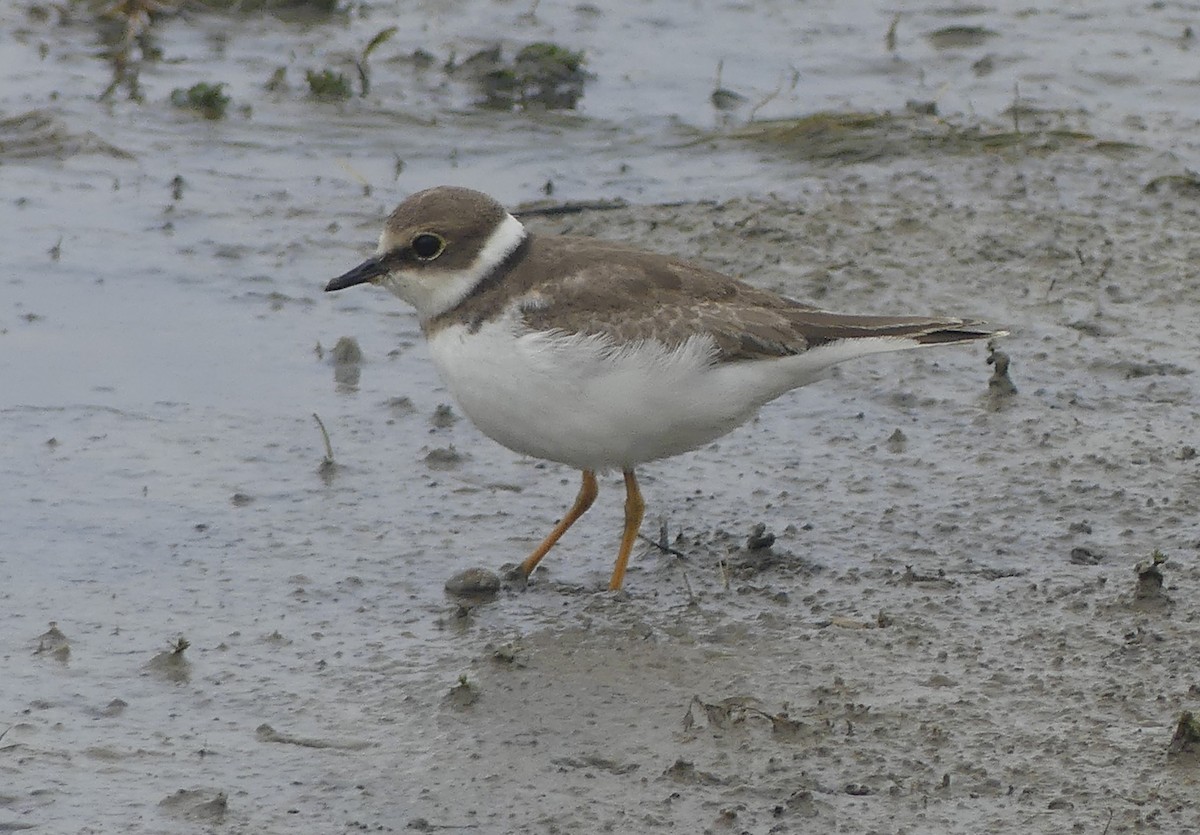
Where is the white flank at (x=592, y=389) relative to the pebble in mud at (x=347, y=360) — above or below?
above

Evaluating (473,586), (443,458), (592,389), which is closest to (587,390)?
(592,389)

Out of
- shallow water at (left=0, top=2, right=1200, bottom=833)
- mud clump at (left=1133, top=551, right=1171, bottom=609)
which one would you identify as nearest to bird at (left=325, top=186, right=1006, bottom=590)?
shallow water at (left=0, top=2, right=1200, bottom=833)

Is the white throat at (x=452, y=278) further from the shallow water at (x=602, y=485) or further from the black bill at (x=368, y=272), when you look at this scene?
the shallow water at (x=602, y=485)

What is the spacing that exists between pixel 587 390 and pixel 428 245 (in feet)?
2.69

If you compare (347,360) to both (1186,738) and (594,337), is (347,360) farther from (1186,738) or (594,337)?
(1186,738)

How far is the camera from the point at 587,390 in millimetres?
5910

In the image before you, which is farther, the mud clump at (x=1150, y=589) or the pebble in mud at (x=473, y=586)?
the pebble in mud at (x=473, y=586)

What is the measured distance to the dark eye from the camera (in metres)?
6.24

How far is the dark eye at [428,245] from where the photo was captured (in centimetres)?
624

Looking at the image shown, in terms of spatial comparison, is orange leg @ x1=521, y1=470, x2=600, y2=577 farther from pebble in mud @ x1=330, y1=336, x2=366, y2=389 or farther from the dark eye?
pebble in mud @ x1=330, y1=336, x2=366, y2=389

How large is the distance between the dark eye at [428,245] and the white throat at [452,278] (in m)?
0.05

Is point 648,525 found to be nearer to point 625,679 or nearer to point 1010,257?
point 625,679

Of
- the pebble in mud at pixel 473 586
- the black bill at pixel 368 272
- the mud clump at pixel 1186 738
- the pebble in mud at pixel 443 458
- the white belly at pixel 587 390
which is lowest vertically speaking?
the pebble in mud at pixel 473 586

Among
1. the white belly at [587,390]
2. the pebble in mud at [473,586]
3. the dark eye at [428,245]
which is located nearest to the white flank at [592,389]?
the white belly at [587,390]
